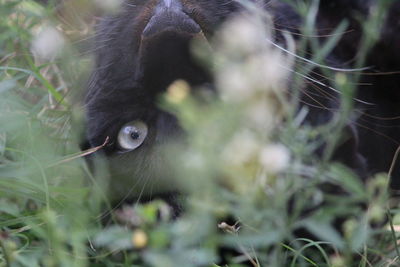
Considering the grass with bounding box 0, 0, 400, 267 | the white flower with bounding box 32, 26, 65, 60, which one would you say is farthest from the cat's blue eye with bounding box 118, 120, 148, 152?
the white flower with bounding box 32, 26, 65, 60

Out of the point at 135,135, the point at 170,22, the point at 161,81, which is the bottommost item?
the point at 135,135

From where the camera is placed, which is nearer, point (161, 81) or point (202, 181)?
point (202, 181)

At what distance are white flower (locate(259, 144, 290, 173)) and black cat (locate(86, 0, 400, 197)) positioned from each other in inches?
10.0

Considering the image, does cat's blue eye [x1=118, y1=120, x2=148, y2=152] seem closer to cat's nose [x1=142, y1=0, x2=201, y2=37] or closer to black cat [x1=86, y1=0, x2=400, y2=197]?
black cat [x1=86, y1=0, x2=400, y2=197]

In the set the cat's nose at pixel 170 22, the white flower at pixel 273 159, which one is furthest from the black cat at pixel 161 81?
the white flower at pixel 273 159

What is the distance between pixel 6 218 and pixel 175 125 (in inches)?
18.1

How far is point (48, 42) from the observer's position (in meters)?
1.94

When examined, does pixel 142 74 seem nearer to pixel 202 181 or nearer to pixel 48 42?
pixel 202 181

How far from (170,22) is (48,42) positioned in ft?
2.59

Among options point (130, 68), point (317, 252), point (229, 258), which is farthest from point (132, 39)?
point (317, 252)

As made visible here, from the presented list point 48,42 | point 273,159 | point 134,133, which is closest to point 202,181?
point 273,159

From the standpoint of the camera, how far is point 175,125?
142cm

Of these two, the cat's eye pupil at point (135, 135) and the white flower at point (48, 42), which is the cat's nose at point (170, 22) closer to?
the cat's eye pupil at point (135, 135)

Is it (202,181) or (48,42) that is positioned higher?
(202,181)
